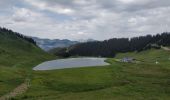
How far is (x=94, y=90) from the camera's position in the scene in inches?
3152

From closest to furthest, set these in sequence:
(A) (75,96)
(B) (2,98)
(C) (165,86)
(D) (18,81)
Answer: (B) (2,98) < (A) (75,96) < (C) (165,86) < (D) (18,81)

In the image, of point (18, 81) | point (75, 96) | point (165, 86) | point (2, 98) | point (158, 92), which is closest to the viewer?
point (2, 98)

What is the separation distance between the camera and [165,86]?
279 ft

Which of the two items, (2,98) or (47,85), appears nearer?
(2,98)

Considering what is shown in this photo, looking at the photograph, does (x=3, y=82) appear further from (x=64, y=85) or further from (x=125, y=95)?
(x=125, y=95)

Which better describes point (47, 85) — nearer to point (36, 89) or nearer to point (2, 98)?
point (36, 89)

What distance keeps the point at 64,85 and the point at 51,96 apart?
17.6 m

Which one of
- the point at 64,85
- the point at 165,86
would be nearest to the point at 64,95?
the point at 64,85

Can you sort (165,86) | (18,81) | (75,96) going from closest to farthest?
(75,96)
(165,86)
(18,81)

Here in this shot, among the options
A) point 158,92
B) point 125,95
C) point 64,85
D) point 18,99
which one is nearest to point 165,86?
point 158,92

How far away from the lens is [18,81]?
91.2 meters

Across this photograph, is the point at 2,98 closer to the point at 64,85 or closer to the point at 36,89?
the point at 36,89

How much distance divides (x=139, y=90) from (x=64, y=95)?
1841 cm

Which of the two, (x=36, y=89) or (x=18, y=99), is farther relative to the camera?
(x=36, y=89)
